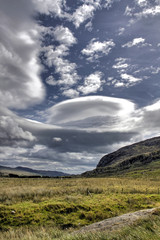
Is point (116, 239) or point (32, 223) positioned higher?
point (116, 239)

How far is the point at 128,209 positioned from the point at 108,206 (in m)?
1.96

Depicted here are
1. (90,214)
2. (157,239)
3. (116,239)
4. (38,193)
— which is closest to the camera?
(157,239)

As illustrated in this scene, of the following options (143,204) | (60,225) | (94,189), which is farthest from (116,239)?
(94,189)

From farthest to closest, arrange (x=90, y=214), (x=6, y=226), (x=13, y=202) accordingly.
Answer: (x=13, y=202) → (x=90, y=214) → (x=6, y=226)

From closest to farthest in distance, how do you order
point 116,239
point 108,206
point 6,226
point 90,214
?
point 116,239
point 6,226
point 90,214
point 108,206

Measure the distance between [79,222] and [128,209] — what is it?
561cm

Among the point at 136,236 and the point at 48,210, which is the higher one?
the point at 136,236

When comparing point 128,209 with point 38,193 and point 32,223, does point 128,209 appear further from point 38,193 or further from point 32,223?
point 38,193

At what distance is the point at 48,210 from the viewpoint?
1454 cm

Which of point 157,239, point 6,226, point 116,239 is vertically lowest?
point 6,226

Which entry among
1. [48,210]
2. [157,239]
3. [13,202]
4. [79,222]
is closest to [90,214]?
[79,222]

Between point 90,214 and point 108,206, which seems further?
point 108,206

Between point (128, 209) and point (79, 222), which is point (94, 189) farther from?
point (79, 222)

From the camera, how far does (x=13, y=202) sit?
56.6 ft
